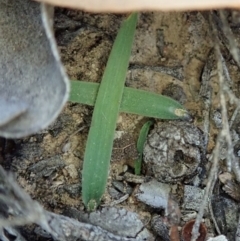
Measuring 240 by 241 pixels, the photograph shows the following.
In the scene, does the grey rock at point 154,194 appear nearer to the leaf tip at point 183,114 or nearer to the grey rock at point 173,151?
the grey rock at point 173,151

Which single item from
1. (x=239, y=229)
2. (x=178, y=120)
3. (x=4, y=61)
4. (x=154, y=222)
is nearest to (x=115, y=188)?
(x=154, y=222)

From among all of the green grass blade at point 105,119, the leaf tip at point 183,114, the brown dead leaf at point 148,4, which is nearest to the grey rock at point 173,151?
the leaf tip at point 183,114

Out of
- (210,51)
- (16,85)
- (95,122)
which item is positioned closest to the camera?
(16,85)

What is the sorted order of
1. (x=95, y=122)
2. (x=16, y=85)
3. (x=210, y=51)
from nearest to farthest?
1. (x=16, y=85)
2. (x=95, y=122)
3. (x=210, y=51)

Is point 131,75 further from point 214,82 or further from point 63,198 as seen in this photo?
point 63,198

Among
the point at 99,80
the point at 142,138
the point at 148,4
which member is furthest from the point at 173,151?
the point at 148,4

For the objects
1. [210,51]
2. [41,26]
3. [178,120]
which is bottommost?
[178,120]

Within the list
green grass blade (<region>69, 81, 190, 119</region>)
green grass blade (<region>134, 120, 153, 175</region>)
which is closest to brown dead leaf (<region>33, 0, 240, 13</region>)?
green grass blade (<region>69, 81, 190, 119</region>)

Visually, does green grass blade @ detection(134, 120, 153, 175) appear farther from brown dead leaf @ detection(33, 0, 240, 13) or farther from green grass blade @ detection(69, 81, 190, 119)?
brown dead leaf @ detection(33, 0, 240, 13)
